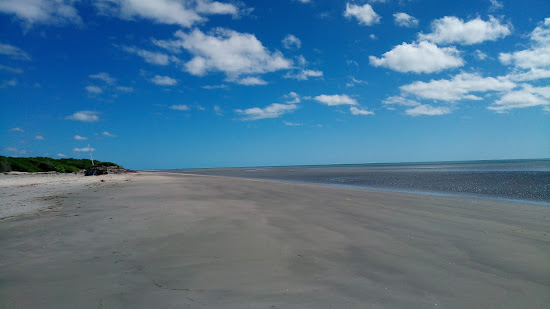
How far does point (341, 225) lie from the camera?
6016mm

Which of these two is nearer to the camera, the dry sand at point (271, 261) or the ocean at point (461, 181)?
the dry sand at point (271, 261)

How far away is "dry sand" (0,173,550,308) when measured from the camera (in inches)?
108

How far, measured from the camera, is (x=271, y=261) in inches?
148

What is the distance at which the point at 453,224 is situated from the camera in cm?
620

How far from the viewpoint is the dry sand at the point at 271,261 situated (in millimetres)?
2750

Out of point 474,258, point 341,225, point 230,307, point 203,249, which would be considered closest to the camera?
point 230,307

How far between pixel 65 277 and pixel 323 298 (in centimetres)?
287

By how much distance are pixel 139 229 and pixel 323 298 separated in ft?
13.5

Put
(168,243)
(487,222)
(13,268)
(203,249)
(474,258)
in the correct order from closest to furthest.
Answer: (13,268) < (474,258) < (203,249) < (168,243) < (487,222)

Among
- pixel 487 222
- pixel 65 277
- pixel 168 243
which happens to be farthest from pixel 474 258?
pixel 65 277

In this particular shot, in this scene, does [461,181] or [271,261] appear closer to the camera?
[271,261]

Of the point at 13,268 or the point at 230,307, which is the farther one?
the point at 13,268

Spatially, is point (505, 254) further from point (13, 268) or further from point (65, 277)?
point (13, 268)

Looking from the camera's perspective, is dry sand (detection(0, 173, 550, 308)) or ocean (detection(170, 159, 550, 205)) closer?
dry sand (detection(0, 173, 550, 308))
